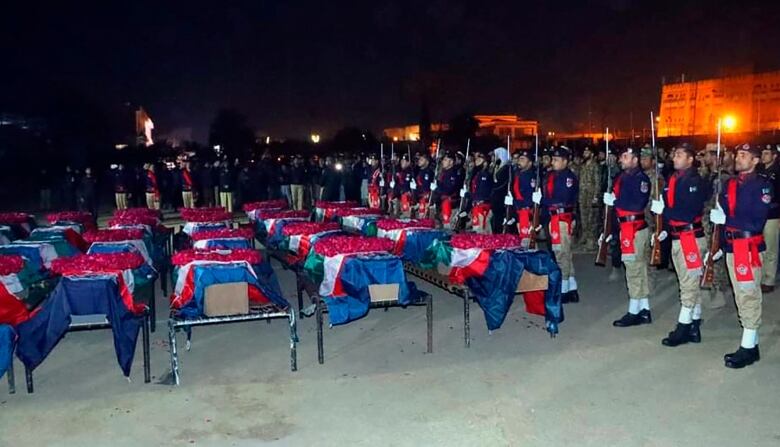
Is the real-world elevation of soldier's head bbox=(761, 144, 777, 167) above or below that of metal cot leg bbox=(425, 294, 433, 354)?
above

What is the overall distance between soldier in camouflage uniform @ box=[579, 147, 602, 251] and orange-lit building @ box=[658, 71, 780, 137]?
36.9 m

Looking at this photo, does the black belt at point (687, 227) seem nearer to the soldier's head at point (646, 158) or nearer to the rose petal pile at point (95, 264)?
the soldier's head at point (646, 158)

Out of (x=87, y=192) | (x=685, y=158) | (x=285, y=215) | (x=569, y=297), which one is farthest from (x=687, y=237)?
(x=87, y=192)

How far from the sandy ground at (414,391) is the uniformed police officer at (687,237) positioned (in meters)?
0.27

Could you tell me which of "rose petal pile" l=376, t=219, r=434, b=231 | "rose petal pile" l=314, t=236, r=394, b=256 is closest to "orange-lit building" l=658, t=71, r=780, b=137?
"rose petal pile" l=376, t=219, r=434, b=231

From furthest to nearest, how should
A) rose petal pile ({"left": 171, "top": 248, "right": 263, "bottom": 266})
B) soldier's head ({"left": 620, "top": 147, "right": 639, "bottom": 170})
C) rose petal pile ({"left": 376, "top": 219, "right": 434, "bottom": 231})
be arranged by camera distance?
1. rose petal pile ({"left": 376, "top": 219, "right": 434, "bottom": 231})
2. soldier's head ({"left": 620, "top": 147, "right": 639, "bottom": 170})
3. rose petal pile ({"left": 171, "top": 248, "right": 263, "bottom": 266})

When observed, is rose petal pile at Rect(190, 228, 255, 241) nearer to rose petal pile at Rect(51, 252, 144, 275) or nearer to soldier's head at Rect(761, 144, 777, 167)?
rose petal pile at Rect(51, 252, 144, 275)

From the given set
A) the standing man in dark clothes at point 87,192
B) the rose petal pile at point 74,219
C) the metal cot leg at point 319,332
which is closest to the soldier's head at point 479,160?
the rose petal pile at point 74,219

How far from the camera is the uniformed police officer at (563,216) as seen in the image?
30.5 feet

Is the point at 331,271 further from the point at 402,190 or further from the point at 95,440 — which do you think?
the point at 402,190

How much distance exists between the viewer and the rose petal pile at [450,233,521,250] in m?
7.80

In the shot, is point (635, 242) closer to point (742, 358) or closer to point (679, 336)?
point (679, 336)

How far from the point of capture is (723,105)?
55.8 m

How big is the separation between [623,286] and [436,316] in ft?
10.8
